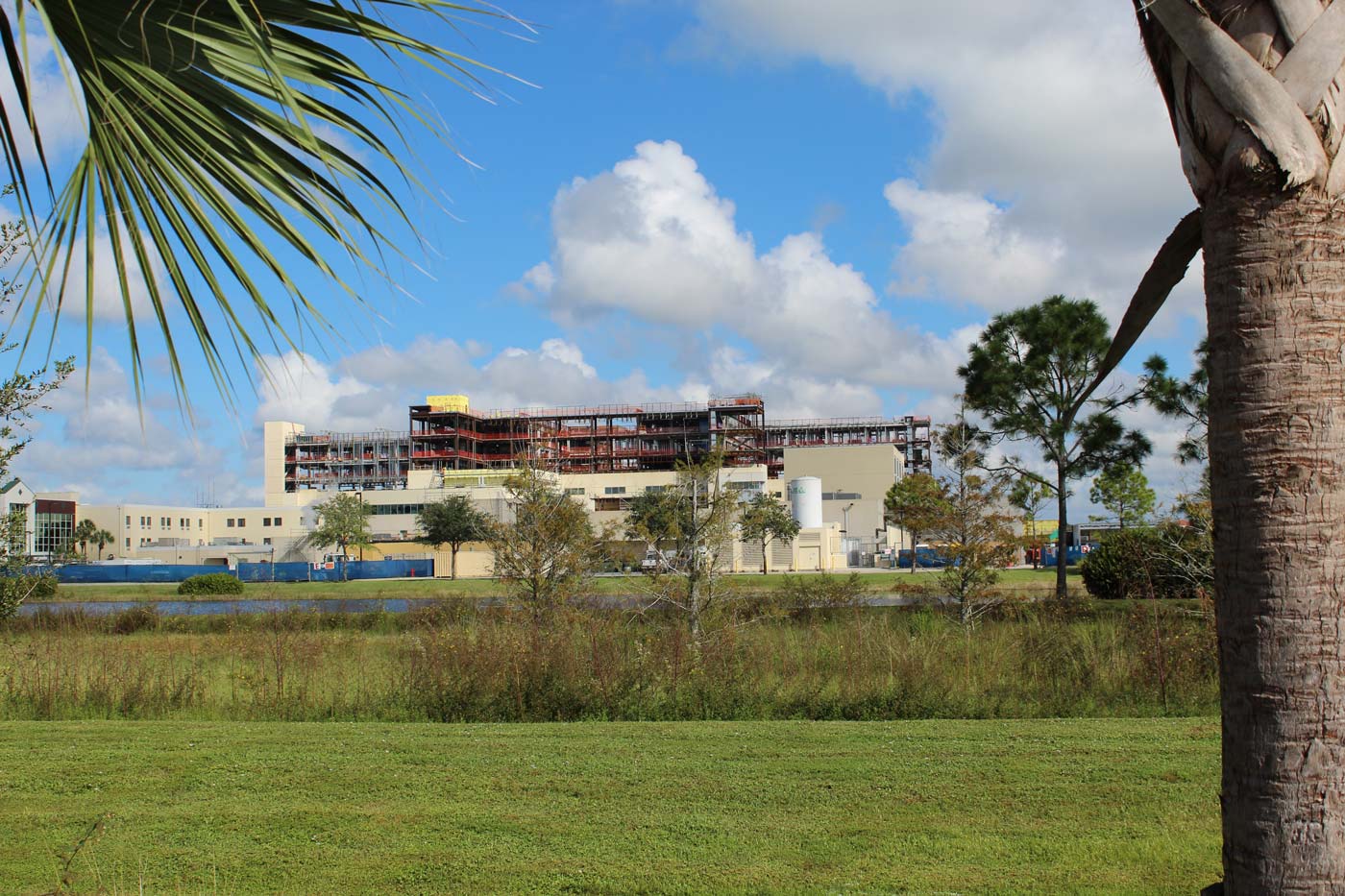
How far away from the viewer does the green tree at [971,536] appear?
734 inches

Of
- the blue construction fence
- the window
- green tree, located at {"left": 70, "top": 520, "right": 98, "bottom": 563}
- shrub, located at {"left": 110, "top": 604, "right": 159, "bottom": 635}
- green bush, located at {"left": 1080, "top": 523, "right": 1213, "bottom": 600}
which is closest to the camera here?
green bush, located at {"left": 1080, "top": 523, "right": 1213, "bottom": 600}

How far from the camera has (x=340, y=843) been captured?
559cm

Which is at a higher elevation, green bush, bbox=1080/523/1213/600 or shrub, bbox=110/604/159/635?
green bush, bbox=1080/523/1213/600

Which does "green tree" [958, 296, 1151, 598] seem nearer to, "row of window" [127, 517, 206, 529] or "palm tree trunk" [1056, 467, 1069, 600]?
"palm tree trunk" [1056, 467, 1069, 600]

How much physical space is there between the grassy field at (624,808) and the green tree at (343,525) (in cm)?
6857

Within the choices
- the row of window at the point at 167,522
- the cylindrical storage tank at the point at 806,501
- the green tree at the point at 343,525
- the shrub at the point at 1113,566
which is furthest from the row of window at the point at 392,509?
the shrub at the point at 1113,566

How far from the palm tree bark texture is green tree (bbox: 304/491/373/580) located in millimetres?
75624

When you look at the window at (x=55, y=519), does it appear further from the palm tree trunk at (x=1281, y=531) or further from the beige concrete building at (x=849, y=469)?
the palm tree trunk at (x=1281, y=531)

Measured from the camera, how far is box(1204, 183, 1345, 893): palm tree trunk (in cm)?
223

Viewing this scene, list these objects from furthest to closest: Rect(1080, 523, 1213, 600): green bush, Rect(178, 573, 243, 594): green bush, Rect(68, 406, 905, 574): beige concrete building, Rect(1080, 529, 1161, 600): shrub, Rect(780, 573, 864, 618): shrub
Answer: Rect(68, 406, 905, 574): beige concrete building, Rect(178, 573, 243, 594): green bush, Rect(1080, 529, 1161, 600): shrub, Rect(780, 573, 864, 618): shrub, Rect(1080, 523, 1213, 600): green bush

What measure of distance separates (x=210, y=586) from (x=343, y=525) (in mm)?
34722

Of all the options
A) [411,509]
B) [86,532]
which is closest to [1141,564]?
[411,509]

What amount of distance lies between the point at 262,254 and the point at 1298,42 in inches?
102

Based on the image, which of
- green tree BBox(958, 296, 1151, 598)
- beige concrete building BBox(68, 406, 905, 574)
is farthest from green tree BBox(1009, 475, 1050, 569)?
beige concrete building BBox(68, 406, 905, 574)
